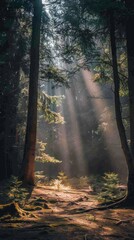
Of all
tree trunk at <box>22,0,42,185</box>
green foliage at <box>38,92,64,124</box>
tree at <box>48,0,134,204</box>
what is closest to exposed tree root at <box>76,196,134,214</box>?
tree at <box>48,0,134,204</box>

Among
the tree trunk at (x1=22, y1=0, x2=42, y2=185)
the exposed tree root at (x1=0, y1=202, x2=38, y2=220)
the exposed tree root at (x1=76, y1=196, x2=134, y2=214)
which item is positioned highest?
the tree trunk at (x1=22, y1=0, x2=42, y2=185)

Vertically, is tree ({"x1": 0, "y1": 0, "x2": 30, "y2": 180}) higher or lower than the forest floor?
higher

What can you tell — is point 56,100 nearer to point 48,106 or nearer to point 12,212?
point 48,106

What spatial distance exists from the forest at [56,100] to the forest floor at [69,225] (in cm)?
2

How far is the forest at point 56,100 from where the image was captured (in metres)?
6.82

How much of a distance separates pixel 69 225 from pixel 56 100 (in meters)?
11.2

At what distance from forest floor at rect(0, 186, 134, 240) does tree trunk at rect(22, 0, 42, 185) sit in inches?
144

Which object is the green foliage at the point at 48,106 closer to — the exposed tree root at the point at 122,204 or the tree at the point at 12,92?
the tree at the point at 12,92

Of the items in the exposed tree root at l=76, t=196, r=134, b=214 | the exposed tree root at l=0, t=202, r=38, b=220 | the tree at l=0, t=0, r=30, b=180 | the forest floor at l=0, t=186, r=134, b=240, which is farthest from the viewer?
the tree at l=0, t=0, r=30, b=180

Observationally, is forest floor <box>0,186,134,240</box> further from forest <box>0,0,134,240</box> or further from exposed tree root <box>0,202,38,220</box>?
exposed tree root <box>0,202,38,220</box>

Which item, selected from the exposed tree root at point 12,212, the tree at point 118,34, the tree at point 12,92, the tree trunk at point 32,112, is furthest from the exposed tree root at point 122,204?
the tree at point 12,92

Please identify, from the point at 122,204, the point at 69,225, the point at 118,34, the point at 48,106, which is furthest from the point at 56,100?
the point at 69,225

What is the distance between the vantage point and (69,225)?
6.48 meters

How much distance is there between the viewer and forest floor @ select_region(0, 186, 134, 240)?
18.3ft
